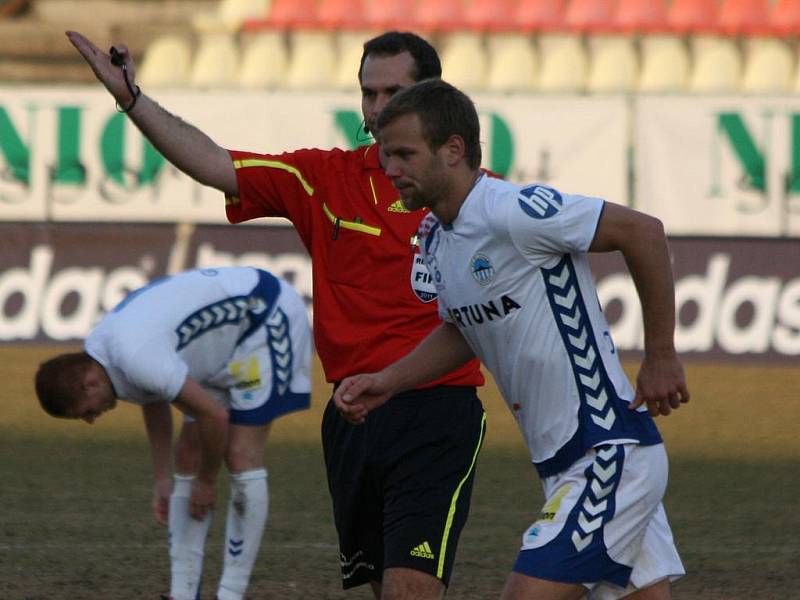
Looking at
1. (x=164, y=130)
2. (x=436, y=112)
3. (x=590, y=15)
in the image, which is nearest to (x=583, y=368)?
(x=436, y=112)

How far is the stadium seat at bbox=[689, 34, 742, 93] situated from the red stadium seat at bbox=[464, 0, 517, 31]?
2.65 m

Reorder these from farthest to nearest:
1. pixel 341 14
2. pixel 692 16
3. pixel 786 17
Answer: pixel 341 14 → pixel 692 16 → pixel 786 17

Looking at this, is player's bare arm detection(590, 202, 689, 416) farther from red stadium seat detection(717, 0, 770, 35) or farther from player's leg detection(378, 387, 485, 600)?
red stadium seat detection(717, 0, 770, 35)

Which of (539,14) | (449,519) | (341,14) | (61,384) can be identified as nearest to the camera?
(449,519)

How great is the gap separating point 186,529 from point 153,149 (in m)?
8.41

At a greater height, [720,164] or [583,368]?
[720,164]

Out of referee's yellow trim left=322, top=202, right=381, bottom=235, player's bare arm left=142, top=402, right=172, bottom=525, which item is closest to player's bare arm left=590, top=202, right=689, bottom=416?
referee's yellow trim left=322, top=202, right=381, bottom=235

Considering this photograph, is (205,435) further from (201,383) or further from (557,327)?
(557,327)

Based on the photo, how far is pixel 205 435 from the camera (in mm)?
5809

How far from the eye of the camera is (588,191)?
14047 millimetres

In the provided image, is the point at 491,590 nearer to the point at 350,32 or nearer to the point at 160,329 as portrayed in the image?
the point at 160,329

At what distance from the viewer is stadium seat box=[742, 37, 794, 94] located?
18000mm

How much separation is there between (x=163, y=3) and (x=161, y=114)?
18.2 m

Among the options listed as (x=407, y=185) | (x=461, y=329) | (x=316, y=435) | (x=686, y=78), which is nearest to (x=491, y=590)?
(x=461, y=329)
